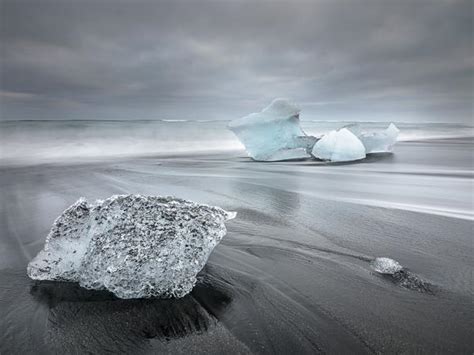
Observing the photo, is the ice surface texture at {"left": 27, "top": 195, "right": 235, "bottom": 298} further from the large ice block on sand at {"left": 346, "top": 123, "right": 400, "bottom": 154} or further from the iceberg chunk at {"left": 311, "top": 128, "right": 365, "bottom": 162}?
the large ice block on sand at {"left": 346, "top": 123, "right": 400, "bottom": 154}

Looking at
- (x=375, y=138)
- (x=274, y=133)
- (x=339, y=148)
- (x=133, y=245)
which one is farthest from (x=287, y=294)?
(x=375, y=138)

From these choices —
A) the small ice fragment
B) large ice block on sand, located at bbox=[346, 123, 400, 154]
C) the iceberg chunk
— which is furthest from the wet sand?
large ice block on sand, located at bbox=[346, 123, 400, 154]

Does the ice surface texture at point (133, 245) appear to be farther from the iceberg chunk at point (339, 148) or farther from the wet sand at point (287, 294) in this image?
the iceberg chunk at point (339, 148)

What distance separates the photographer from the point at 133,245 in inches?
80.7

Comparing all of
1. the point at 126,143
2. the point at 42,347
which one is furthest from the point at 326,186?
the point at 126,143

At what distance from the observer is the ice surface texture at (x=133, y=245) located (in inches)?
78.7

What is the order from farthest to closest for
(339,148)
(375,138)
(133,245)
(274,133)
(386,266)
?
1. (375,138)
2. (274,133)
3. (339,148)
4. (386,266)
5. (133,245)

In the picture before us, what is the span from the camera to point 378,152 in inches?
496

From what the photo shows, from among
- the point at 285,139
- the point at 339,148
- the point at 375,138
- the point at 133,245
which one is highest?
the point at 375,138

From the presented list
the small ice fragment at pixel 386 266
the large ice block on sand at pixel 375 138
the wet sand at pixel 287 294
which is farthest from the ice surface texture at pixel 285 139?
the small ice fragment at pixel 386 266

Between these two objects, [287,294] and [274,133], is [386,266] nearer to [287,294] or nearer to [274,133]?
→ [287,294]

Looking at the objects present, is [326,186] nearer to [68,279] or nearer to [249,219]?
[249,219]

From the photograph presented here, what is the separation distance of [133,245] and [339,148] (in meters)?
8.49

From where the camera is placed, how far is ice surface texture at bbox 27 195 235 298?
6.56ft
